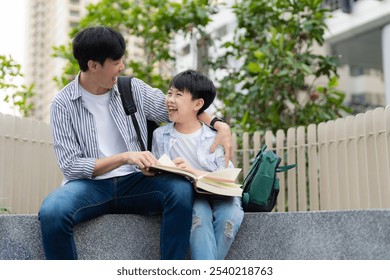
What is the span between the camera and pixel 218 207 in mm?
3238

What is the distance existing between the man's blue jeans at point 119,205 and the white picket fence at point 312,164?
2.42 m

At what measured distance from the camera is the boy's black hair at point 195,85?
3.59 m

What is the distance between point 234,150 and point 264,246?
10.6 ft

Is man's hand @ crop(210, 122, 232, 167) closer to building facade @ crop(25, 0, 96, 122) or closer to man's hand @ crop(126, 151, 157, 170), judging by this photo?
man's hand @ crop(126, 151, 157, 170)

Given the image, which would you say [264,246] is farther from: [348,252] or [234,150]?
[234,150]

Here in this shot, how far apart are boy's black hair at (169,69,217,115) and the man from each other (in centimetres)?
15

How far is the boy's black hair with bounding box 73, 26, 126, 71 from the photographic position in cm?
328

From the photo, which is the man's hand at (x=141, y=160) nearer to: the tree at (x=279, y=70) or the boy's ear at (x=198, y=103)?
the boy's ear at (x=198, y=103)

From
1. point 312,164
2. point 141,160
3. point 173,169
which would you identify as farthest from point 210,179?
point 312,164

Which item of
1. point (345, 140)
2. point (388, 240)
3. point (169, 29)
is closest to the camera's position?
point (388, 240)

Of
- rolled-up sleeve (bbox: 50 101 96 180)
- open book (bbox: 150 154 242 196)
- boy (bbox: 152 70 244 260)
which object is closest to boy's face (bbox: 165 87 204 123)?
boy (bbox: 152 70 244 260)

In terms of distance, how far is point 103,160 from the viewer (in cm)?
314

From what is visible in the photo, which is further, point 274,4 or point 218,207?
point 274,4
